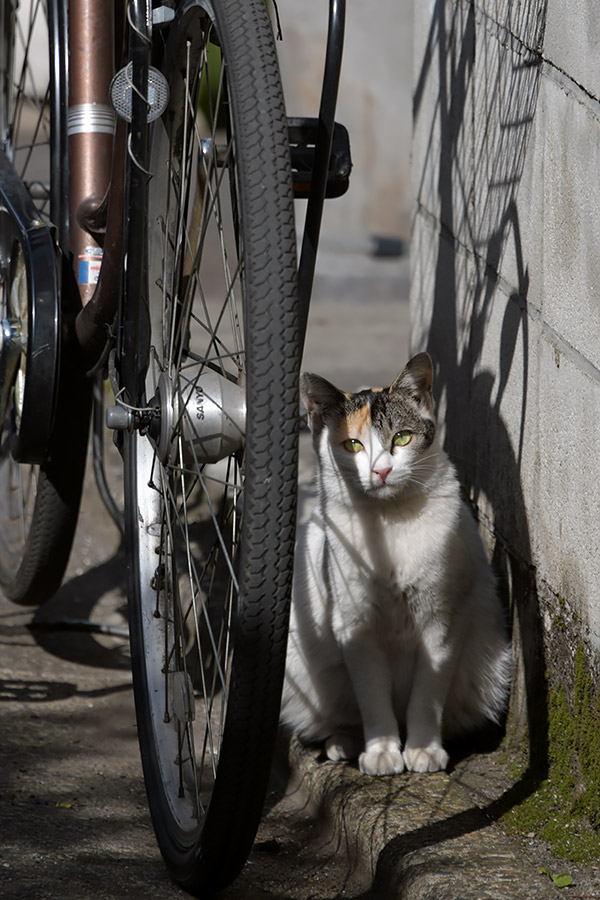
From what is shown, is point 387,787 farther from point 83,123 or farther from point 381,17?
point 381,17

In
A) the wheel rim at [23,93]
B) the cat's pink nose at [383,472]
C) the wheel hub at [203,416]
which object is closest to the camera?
the wheel hub at [203,416]

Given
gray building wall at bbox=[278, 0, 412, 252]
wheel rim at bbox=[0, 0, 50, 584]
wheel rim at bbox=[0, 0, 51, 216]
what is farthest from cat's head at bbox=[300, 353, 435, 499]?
gray building wall at bbox=[278, 0, 412, 252]

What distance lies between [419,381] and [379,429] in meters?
0.13

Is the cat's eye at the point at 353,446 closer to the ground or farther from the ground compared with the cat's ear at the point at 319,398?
closer to the ground

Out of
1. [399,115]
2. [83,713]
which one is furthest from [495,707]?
[399,115]

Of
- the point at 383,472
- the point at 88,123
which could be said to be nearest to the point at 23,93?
the point at 88,123

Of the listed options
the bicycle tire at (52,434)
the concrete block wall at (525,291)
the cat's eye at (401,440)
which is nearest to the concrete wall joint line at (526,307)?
the concrete block wall at (525,291)

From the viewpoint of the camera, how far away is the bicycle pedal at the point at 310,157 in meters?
1.63

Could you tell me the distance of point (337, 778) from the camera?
6.21 ft

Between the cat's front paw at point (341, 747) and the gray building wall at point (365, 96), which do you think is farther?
the gray building wall at point (365, 96)

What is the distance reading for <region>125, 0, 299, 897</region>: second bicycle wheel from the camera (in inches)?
48.5

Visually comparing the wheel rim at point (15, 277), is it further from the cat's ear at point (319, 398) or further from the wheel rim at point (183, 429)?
the cat's ear at point (319, 398)

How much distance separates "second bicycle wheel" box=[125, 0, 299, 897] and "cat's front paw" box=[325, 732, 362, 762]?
1.02 feet

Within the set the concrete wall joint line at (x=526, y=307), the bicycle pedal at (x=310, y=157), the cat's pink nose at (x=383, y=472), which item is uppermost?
the bicycle pedal at (x=310, y=157)
